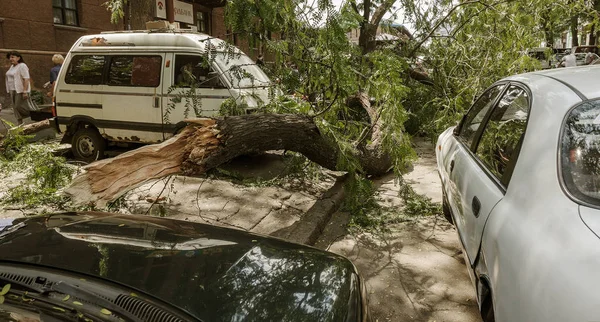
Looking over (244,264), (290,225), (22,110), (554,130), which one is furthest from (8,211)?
(22,110)

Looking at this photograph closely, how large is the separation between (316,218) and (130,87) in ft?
14.7

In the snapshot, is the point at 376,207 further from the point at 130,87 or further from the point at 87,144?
the point at 87,144

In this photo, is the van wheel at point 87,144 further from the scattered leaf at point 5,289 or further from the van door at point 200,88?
the scattered leaf at point 5,289

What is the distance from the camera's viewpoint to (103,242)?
6.96ft

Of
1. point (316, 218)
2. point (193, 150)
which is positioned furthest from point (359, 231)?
point (193, 150)

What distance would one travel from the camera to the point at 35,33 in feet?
44.3

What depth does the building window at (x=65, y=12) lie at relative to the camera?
14.4 metres

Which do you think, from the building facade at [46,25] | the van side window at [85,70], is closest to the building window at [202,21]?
the building facade at [46,25]

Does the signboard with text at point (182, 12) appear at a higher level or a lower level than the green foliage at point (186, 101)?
higher

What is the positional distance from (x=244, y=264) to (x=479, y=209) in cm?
137

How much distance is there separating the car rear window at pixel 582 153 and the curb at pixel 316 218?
8.33 ft

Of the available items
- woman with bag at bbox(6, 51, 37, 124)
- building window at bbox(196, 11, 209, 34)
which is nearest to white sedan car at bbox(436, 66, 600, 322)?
woman with bag at bbox(6, 51, 37, 124)

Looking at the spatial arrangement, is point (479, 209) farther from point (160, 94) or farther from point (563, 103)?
point (160, 94)

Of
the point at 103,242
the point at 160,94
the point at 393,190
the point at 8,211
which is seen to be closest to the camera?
the point at 103,242
